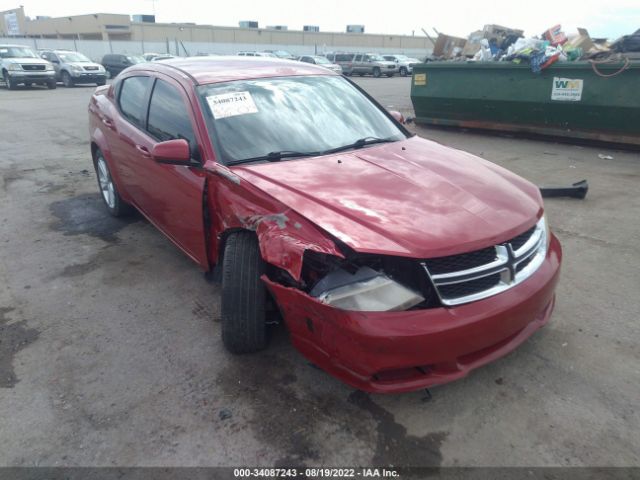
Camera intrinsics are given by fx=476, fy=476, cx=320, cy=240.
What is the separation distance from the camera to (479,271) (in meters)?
2.25

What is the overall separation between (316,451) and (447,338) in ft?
2.64

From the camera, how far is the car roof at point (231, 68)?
351 cm

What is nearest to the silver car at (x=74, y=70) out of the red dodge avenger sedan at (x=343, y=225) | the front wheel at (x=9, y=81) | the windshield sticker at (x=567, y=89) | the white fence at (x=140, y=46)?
the front wheel at (x=9, y=81)

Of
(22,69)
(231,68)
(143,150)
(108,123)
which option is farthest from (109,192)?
(22,69)

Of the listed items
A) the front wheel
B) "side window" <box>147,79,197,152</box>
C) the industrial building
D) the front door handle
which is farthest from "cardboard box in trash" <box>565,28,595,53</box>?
the industrial building

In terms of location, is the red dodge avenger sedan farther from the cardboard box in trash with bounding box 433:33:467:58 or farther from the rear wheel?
the rear wheel

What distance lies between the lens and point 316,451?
87.4 inches

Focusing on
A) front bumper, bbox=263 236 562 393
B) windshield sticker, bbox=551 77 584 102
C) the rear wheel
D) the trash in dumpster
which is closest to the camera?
front bumper, bbox=263 236 562 393

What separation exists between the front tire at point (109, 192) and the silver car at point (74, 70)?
20.8m

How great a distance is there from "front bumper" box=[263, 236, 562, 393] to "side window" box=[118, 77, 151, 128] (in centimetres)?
249

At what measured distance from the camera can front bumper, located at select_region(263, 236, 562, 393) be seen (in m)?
2.11

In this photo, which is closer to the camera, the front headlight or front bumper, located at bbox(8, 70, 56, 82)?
the front headlight

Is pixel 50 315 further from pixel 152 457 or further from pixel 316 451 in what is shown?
pixel 316 451

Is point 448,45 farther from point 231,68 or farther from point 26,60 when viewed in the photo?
point 26,60
